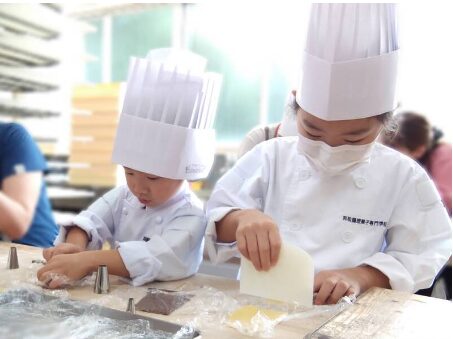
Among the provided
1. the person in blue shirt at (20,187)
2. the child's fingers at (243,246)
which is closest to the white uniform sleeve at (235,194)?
the child's fingers at (243,246)

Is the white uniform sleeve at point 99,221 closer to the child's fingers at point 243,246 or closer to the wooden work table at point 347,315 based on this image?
the wooden work table at point 347,315

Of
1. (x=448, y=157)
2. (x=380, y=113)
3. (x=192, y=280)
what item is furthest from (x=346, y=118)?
(x=448, y=157)

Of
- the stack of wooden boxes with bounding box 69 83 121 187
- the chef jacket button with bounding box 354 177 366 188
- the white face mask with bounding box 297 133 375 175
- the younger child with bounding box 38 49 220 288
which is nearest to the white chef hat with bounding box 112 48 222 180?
the younger child with bounding box 38 49 220 288

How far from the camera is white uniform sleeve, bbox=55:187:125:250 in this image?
854mm

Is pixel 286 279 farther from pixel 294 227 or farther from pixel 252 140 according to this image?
pixel 252 140

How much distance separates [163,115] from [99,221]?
0.84ft

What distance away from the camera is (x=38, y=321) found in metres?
0.52

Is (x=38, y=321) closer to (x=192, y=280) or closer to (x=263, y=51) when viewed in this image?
(x=192, y=280)

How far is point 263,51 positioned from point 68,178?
1.72 meters

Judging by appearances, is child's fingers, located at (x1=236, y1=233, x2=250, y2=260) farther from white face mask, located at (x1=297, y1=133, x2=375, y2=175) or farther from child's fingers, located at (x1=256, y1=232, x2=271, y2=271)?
white face mask, located at (x1=297, y1=133, x2=375, y2=175)

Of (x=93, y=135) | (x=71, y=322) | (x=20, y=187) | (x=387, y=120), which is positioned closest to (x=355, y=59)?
(x=387, y=120)

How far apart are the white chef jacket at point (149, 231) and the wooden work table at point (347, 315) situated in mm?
28

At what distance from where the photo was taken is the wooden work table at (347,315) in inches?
19.1

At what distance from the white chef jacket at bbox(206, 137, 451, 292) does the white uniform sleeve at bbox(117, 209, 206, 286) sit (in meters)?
0.04
